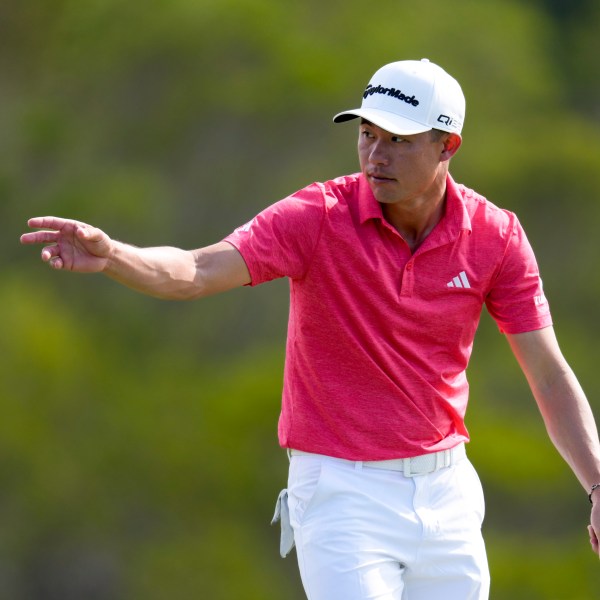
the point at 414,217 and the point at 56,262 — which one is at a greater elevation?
the point at 414,217

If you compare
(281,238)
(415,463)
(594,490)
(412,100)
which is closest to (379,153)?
(412,100)

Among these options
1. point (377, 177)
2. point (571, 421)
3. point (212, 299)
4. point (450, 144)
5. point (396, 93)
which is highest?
point (396, 93)

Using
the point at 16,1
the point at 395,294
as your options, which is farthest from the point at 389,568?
the point at 16,1

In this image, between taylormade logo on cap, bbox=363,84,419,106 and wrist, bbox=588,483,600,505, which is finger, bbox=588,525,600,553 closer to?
wrist, bbox=588,483,600,505

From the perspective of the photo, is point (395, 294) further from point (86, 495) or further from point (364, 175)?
point (86, 495)

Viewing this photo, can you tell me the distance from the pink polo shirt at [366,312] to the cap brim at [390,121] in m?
0.18

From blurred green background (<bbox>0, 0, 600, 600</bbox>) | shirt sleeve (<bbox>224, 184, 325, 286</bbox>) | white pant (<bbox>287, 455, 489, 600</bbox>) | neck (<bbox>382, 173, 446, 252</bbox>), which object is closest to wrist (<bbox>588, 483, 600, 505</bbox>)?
white pant (<bbox>287, 455, 489, 600</bbox>)

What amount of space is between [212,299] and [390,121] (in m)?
2.54

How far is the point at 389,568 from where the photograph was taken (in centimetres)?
292

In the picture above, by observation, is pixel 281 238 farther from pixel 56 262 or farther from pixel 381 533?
pixel 381 533

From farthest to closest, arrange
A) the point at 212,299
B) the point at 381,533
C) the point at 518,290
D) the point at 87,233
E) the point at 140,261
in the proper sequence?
the point at 212,299 < the point at 518,290 < the point at 381,533 < the point at 140,261 < the point at 87,233

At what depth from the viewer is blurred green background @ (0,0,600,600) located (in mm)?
5281

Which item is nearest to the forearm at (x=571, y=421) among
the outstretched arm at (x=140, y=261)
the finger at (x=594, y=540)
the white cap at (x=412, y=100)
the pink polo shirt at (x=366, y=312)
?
the finger at (x=594, y=540)

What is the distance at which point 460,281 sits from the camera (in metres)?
3.06
